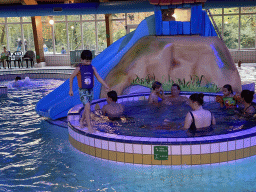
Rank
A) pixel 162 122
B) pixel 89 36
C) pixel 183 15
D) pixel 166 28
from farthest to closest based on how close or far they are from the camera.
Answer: pixel 89 36 < pixel 183 15 < pixel 166 28 < pixel 162 122

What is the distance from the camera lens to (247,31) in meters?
19.8

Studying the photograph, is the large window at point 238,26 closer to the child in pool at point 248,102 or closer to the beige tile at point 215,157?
the child in pool at point 248,102

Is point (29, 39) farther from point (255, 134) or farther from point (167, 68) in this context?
point (255, 134)

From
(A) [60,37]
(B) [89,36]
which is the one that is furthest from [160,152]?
(A) [60,37]

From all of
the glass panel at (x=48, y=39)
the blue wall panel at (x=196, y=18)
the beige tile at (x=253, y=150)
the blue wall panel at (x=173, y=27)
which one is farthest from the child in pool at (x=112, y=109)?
the glass panel at (x=48, y=39)

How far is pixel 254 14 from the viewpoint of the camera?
19.5 meters

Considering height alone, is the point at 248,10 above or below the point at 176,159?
above

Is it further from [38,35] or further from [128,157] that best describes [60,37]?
[128,157]

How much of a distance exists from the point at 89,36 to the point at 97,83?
44.5 feet

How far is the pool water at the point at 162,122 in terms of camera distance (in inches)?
192

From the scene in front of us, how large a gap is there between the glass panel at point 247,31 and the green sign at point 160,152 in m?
17.4

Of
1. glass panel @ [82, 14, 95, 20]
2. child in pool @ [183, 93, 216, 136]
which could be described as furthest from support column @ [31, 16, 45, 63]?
child in pool @ [183, 93, 216, 136]

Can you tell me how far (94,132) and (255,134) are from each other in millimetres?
2114

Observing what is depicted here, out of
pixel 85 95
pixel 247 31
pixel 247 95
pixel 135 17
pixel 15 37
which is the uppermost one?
pixel 135 17
